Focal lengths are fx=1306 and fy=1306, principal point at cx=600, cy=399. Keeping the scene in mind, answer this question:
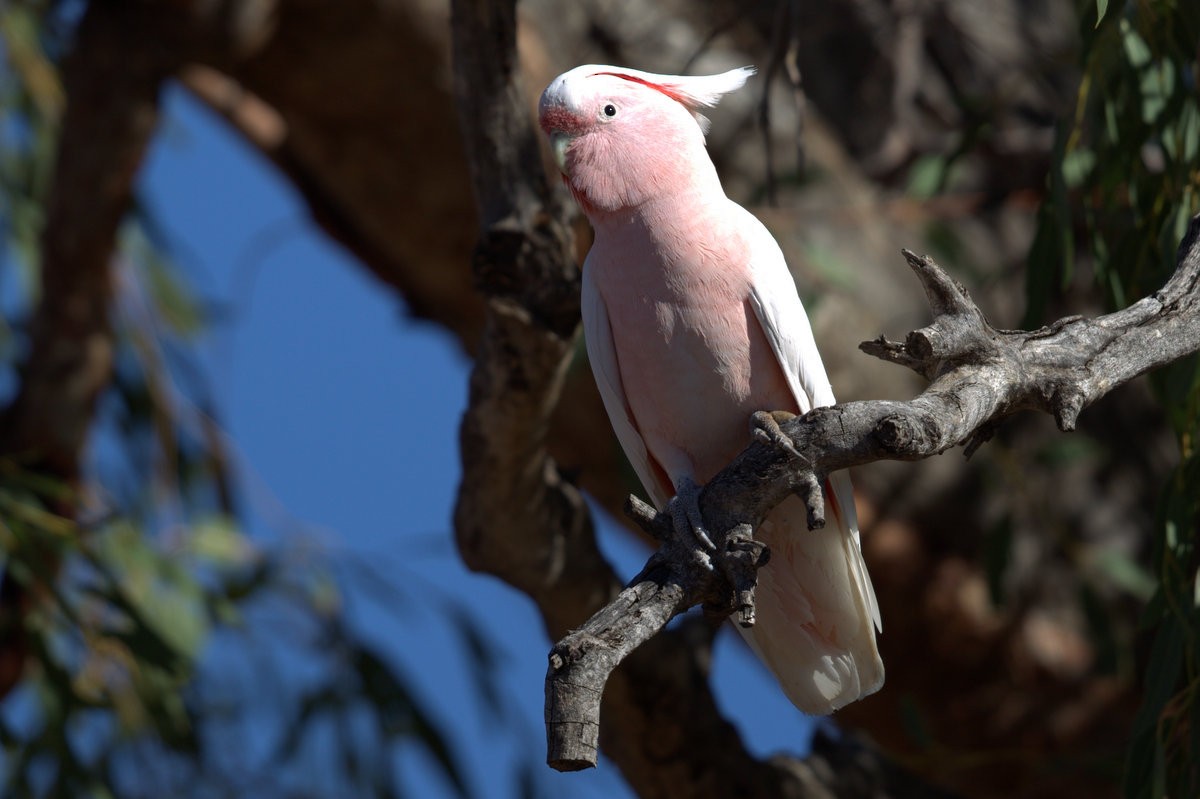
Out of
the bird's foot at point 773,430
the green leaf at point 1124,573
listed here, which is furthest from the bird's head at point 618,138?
the green leaf at point 1124,573

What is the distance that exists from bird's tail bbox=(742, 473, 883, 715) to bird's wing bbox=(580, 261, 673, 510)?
203 millimetres

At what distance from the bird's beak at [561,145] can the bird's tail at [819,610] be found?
52 centimetres

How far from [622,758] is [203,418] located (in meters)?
1.71

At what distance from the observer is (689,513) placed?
145 cm

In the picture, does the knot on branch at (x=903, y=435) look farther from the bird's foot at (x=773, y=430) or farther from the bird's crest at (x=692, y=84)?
the bird's crest at (x=692, y=84)

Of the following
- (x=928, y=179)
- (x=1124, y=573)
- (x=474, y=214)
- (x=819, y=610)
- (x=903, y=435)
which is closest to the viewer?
(x=903, y=435)

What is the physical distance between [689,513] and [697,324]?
0.85ft

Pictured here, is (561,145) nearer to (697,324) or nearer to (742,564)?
(697,324)

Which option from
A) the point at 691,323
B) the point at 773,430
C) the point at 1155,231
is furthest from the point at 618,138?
the point at 1155,231

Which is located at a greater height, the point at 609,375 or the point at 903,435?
the point at 609,375

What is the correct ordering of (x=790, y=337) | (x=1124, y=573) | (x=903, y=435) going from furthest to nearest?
1. (x=1124, y=573)
2. (x=790, y=337)
3. (x=903, y=435)

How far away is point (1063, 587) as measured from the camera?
308cm

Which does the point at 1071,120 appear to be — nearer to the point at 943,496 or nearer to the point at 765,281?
the point at 765,281

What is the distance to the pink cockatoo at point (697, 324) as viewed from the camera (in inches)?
62.7
